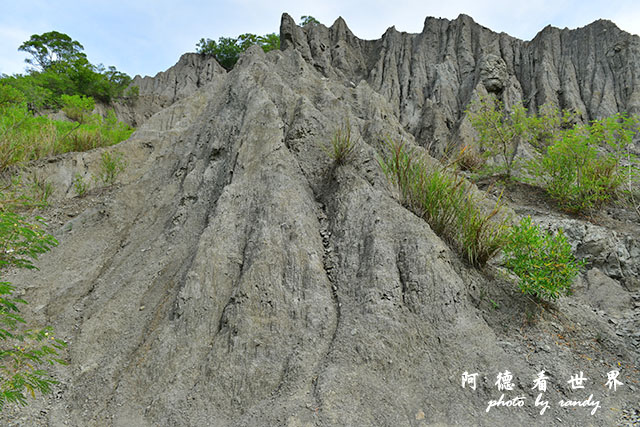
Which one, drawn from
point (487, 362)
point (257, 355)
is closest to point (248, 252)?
point (257, 355)

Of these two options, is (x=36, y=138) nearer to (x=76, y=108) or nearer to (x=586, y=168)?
(x=76, y=108)

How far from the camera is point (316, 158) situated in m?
6.25

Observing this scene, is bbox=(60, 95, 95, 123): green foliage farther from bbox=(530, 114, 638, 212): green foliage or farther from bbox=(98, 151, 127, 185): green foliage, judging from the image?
bbox=(530, 114, 638, 212): green foliage

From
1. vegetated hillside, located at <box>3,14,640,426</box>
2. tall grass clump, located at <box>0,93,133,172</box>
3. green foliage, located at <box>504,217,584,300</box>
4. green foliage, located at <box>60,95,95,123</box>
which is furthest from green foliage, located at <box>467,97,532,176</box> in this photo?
green foliage, located at <box>60,95,95,123</box>

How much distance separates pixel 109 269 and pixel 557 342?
6.66 meters

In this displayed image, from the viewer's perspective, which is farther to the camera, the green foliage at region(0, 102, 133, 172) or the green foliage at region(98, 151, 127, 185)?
the green foliage at region(98, 151, 127, 185)

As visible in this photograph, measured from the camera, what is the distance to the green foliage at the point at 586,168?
7773 millimetres

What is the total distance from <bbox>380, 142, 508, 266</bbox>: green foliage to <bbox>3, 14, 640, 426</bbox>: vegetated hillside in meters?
0.28

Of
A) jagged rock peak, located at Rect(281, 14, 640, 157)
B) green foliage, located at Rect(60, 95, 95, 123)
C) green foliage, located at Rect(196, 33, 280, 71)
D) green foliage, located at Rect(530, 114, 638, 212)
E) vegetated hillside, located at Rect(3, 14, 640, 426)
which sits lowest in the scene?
vegetated hillside, located at Rect(3, 14, 640, 426)

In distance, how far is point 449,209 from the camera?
5.27m

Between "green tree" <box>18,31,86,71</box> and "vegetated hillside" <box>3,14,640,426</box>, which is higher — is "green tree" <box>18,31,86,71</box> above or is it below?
above

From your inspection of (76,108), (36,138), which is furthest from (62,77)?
(36,138)

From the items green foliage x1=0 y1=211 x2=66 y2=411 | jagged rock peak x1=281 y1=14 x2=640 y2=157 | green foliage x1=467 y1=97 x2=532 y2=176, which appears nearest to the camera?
green foliage x1=0 y1=211 x2=66 y2=411

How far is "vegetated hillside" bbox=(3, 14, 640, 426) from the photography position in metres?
3.75
